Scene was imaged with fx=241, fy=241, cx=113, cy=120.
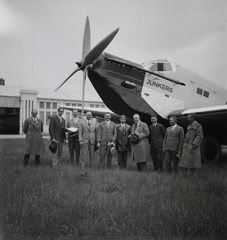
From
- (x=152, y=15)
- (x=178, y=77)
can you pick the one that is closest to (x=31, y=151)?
(x=152, y=15)

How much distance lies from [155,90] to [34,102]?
510 inches

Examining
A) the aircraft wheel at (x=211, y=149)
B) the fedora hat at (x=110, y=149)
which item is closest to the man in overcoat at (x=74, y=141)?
the fedora hat at (x=110, y=149)

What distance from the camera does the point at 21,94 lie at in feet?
53.3

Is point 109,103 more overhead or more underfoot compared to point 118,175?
more overhead

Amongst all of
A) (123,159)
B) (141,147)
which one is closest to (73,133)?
(123,159)

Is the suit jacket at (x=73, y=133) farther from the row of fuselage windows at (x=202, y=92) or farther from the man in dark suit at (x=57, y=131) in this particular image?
the row of fuselage windows at (x=202, y=92)

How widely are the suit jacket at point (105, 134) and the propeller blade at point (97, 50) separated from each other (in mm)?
Result: 1736

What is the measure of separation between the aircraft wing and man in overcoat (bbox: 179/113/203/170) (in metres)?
2.28

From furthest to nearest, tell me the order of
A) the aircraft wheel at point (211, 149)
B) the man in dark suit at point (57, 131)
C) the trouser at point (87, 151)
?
the aircraft wheel at point (211, 149)
the man in dark suit at point (57, 131)
the trouser at point (87, 151)

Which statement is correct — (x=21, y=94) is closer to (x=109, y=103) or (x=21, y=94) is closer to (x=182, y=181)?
(x=109, y=103)

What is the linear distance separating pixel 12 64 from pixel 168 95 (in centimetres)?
495

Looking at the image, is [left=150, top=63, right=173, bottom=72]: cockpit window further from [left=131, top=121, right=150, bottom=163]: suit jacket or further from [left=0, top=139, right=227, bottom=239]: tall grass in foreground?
[left=0, top=139, right=227, bottom=239]: tall grass in foreground

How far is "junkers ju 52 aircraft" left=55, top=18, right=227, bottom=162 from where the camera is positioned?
6742mm

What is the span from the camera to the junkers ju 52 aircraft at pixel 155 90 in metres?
6.74
